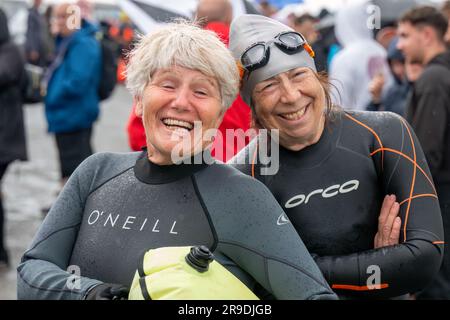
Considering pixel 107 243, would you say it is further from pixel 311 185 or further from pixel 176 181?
pixel 311 185

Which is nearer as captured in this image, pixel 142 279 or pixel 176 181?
pixel 142 279

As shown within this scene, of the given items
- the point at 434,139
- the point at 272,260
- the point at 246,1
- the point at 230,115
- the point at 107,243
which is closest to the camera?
the point at 272,260

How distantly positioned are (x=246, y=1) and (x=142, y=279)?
10.5ft

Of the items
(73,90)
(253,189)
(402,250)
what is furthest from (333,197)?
(73,90)

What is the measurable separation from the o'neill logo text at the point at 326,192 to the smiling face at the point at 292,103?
21cm

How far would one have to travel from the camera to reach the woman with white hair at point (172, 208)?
2031mm

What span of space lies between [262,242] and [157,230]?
12.6 inches

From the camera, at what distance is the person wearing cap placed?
239 centimetres

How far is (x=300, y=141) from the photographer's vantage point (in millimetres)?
2598

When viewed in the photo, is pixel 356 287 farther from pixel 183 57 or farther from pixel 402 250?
pixel 183 57

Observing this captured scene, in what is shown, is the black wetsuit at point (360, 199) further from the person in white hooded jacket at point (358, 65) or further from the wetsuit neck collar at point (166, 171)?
the person in white hooded jacket at point (358, 65)

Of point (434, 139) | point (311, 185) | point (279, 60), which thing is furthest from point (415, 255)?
point (434, 139)

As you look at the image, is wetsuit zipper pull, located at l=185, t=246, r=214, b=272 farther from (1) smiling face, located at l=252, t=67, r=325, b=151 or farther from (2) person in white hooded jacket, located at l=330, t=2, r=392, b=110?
(2) person in white hooded jacket, located at l=330, t=2, r=392, b=110

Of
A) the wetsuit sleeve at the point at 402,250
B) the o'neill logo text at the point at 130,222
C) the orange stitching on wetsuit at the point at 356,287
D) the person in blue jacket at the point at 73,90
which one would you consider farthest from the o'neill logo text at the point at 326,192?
the person in blue jacket at the point at 73,90
